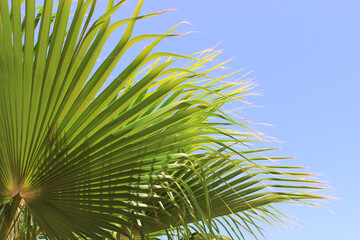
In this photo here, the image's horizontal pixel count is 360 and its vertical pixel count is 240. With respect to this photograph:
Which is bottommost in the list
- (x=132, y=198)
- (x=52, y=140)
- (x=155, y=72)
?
(x=132, y=198)

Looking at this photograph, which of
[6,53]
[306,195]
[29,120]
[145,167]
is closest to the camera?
[6,53]

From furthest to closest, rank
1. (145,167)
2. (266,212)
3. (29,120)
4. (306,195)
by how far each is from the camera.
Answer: (266,212), (306,195), (145,167), (29,120)

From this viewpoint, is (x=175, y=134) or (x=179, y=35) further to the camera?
(x=175, y=134)

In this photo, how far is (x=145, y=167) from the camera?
145 cm

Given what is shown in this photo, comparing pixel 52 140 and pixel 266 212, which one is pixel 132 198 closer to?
pixel 52 140

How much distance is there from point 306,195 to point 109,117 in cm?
103

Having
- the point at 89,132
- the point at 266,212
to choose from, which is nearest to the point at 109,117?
the point at 89,132

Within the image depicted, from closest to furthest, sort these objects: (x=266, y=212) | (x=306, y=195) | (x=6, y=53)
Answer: (x=6, y=53) → (x=306, y=195) → (x=266, y=212)

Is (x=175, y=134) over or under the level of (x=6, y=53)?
under

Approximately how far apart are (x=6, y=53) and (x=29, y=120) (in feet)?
0.78

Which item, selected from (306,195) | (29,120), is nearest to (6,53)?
(29,120)

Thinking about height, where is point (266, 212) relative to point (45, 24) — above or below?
below

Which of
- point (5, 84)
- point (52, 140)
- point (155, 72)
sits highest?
point (155, 72)

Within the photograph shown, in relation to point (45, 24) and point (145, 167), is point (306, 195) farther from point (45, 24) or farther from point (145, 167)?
point (45, 24)
